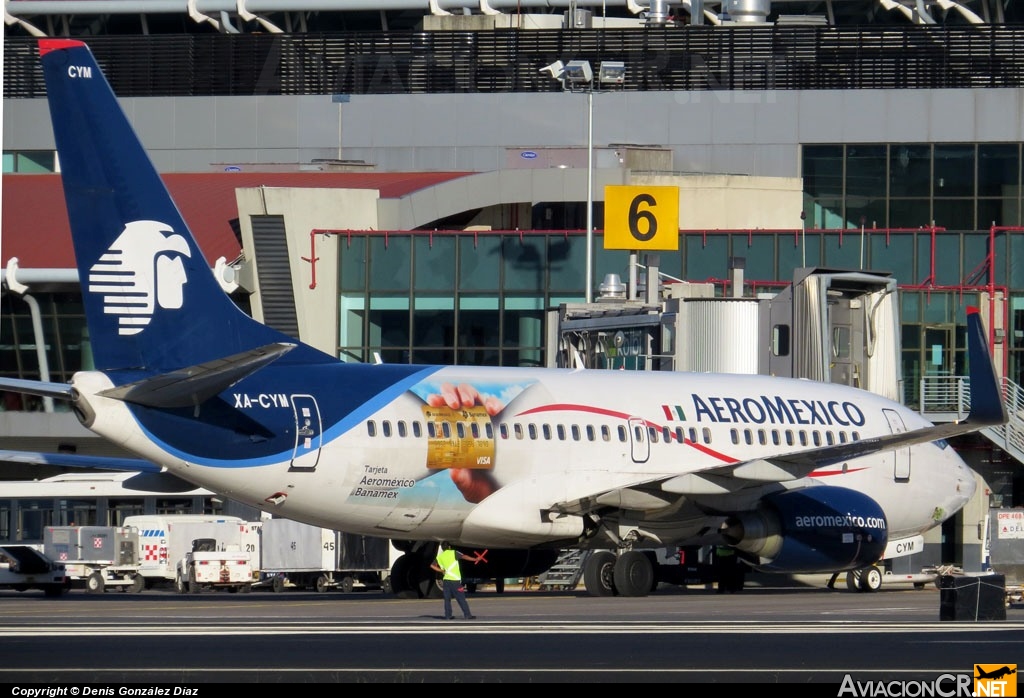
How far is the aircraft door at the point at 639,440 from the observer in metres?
29.6

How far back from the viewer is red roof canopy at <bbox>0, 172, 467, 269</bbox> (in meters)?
58.4

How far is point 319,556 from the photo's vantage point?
1494 inches

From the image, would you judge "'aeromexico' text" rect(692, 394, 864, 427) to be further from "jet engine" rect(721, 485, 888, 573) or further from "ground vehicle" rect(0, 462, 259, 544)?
"ground vehicle" rect(0, 462, 259, 544)

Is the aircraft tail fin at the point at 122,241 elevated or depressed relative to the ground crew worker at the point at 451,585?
elevated

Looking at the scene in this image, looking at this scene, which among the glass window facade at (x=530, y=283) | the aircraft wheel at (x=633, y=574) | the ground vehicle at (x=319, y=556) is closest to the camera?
the aircraft wheel at (x=633, y=574)

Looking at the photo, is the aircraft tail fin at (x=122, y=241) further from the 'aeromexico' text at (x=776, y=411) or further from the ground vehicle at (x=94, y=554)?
the ground vehicle at (x=94, y=554)

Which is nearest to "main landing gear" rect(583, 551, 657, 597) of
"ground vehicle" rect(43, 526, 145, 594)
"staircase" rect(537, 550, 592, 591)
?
"staircase" rect(537, 550, 592, 591)

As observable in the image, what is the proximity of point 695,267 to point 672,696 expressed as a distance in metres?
43.1

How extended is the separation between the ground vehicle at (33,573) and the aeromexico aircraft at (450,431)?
12266 millimetres

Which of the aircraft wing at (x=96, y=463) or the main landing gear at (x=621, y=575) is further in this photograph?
the main landing gear at (x=621, y=575)

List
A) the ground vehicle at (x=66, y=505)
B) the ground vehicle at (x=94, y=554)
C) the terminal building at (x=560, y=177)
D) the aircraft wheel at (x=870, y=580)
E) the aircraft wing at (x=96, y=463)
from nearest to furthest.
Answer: the aircraft wing at (x=96, y=463)
the aircraft wheel at (x=870, y=580)
the ground vehicle at (x=94, y=554)
the ground vehicle at (x=66, y=505)
the terminal building at (x=560, y=177)

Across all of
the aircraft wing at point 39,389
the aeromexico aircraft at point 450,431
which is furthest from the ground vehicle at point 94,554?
the aircraft wing at point 39,389

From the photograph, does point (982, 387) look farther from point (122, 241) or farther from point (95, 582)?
point (95, 582)

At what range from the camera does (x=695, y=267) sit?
180 ft
